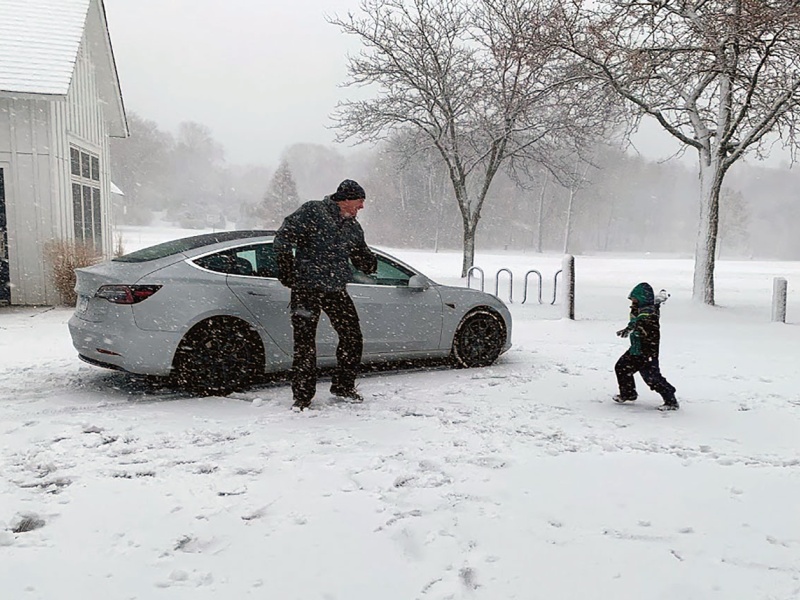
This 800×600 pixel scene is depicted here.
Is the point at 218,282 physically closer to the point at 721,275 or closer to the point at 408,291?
the point at 408,291

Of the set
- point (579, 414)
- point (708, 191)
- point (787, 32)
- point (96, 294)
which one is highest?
point (787, 32)

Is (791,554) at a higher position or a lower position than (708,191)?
lower

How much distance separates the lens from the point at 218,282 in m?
5.58

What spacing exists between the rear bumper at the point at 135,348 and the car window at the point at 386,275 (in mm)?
1860

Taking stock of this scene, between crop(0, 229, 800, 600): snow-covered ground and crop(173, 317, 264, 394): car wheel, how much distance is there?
0.56 feet

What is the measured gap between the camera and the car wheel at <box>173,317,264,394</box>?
5453mm

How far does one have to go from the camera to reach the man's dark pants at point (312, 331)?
16.9ft

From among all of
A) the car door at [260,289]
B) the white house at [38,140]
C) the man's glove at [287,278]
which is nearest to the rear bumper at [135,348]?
the car door at [260,289]

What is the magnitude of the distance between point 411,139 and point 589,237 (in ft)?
222

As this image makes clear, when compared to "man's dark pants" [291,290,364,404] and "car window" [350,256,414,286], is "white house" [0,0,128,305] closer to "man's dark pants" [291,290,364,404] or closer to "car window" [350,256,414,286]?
"car window" [350,256,414,286]

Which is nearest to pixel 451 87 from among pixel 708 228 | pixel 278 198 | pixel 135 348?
pixel 708 228

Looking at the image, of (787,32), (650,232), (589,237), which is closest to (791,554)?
(787,32)

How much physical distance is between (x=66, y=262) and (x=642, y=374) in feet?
33.3

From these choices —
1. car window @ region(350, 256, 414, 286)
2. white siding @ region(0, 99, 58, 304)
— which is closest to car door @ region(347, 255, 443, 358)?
car window @ region(350, 256, 414, 286)
